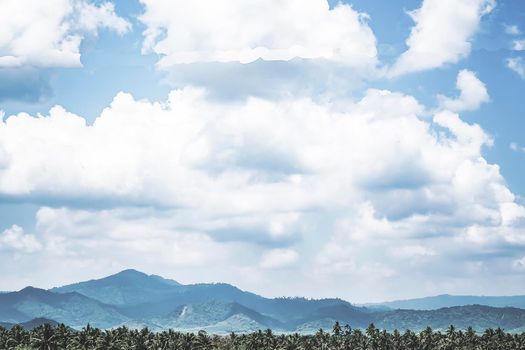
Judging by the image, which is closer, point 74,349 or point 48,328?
point 48,328

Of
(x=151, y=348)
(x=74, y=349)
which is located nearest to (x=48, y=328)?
(x=74, y=349)

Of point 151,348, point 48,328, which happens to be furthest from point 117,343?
point 48,328

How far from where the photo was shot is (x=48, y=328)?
7003 inches

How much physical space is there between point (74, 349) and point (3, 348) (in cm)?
1982

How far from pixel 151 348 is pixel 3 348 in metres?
41.8

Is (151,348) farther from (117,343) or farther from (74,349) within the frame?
(74,349)

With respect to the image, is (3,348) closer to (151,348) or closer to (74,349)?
(74,349)

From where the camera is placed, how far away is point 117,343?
190 m

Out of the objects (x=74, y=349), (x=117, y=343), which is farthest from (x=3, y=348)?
A: (x=117, y=343)

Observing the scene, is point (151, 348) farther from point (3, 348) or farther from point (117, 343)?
point (3, 348)

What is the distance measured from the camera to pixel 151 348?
190500 millimetres

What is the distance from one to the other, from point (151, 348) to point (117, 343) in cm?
982

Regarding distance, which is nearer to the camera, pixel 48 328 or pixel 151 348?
pixel 48 328

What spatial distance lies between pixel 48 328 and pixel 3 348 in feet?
68.6
